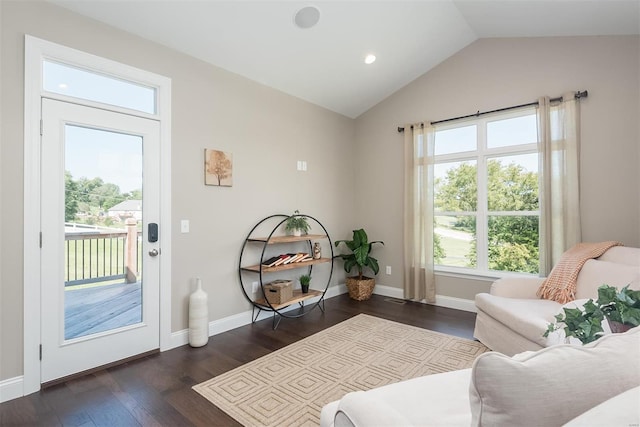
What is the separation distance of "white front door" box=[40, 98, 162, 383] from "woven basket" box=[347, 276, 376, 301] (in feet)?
8.46

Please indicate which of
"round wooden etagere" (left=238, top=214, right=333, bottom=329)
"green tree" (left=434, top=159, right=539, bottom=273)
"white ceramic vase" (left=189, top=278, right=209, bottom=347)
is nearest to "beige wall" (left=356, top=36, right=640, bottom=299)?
"green tree" (left=434, top=159, right=539, bottom=273)

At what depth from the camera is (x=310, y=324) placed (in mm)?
3469

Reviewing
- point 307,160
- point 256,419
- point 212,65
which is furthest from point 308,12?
point 256,419

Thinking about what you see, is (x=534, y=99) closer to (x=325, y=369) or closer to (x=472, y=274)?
(x=472, y=274)

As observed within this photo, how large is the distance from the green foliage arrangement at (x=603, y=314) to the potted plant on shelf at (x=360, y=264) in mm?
3376

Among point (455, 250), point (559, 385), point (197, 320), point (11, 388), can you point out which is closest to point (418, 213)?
point (455, 250)

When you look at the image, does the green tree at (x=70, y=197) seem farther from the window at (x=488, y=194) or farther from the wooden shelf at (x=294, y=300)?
the window at (x=488, y=194)

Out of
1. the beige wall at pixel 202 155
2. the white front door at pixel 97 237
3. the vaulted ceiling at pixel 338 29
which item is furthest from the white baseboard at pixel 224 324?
the vaulted ceiling at pixel 338 29

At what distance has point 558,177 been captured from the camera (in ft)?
10.7

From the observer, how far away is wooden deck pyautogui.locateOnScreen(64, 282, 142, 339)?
238 cm

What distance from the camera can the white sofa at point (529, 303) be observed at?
7.28 ft

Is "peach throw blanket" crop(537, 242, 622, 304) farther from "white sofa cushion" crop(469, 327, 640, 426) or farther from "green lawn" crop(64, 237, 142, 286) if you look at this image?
"green lawn" crop(64, 237, 142, 286)

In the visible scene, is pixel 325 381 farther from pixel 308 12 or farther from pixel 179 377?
pixel 308 12

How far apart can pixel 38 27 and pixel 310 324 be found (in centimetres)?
342
